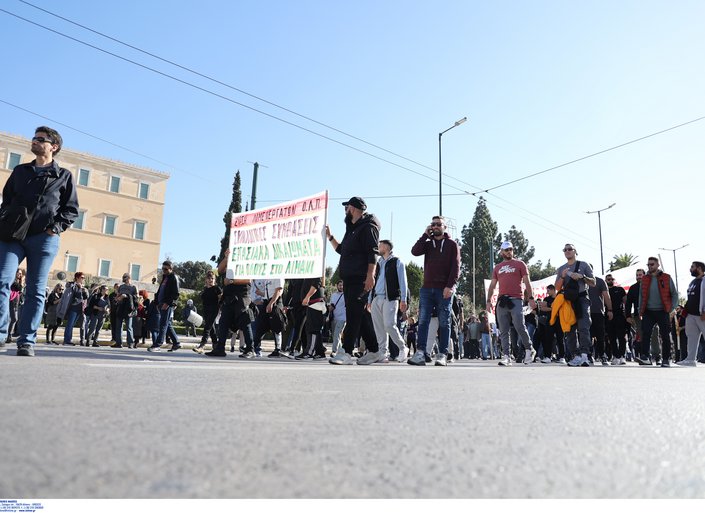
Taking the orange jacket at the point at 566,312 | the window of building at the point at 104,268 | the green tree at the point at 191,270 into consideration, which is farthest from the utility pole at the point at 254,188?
the green tree at the point at 191,270

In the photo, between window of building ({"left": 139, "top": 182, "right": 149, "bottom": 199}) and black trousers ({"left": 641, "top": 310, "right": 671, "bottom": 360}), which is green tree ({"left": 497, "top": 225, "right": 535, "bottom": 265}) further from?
black trousers ({"left": 641, "top": 310, "right": 671, "bottom": 360})

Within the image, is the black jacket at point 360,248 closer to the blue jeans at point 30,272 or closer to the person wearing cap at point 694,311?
the blue jeans at point 30,272

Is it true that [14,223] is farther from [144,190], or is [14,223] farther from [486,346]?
[144,190]

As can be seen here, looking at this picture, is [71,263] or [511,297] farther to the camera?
[71,263]

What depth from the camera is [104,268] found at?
51344 mm


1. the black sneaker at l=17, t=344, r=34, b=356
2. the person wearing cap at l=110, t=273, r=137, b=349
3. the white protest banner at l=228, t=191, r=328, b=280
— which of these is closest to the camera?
the black sneaker at l=17, t=344, r=34, b=356

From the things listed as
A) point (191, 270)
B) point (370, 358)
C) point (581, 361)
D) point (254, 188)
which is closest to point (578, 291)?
point (581, 361)

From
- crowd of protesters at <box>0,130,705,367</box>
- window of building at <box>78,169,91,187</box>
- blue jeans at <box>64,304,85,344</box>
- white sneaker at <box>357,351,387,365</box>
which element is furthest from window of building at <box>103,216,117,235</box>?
white sneaker at <box>357,351,387,365</box>

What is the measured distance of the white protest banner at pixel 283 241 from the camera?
8.04 m

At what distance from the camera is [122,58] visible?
15133mm

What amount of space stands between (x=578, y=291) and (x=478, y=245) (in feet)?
232

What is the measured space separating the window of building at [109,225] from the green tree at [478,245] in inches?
1768

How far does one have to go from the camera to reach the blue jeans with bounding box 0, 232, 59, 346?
470 cm

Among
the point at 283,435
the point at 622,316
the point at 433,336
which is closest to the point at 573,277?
the point at 433,336
